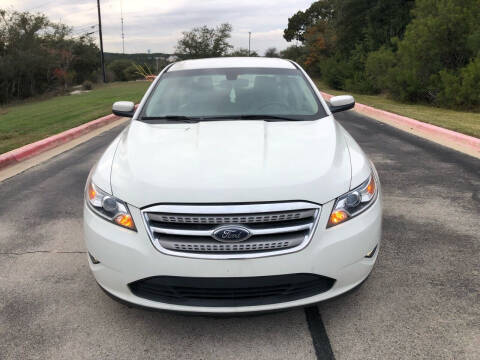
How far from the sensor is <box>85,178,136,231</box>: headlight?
2557 mm

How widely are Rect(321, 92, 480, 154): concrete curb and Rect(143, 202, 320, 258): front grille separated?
670cm

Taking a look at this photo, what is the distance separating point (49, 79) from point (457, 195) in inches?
2411

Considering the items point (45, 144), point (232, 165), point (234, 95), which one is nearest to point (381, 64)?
point (45, 144)

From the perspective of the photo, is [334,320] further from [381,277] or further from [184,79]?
[184,79]

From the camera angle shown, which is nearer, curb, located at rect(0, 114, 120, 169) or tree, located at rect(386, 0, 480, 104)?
curb, located at rect(0, 114, 120, 169)

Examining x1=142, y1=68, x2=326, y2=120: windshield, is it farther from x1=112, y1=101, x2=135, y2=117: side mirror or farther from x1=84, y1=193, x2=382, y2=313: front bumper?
x1=84, y1=193, x2=382, y2=313: front bumper

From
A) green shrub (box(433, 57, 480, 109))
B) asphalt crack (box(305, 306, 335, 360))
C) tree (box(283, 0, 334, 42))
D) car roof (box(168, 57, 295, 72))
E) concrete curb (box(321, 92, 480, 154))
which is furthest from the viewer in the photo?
tree (box(283, 0, 334, 42))

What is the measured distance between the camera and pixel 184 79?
440 centimetres

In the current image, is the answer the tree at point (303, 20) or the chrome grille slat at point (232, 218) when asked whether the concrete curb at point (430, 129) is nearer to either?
the chrome grille slat at point (232, 218)

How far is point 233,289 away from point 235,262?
16 centimetres

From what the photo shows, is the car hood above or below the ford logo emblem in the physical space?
above

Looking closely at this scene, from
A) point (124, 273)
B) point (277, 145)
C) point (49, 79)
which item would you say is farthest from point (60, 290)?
point (49, 79)

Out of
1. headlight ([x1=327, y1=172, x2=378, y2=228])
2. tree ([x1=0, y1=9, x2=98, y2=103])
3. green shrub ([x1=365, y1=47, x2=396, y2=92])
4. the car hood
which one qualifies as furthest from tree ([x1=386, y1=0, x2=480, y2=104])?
tree ([x1=0, y1=9, x2=98, y2=103])

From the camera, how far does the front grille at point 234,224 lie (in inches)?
94.0
